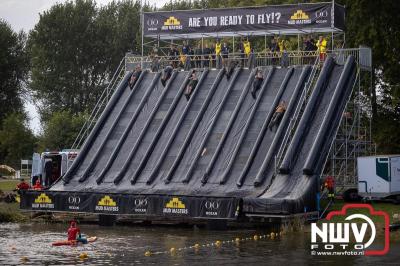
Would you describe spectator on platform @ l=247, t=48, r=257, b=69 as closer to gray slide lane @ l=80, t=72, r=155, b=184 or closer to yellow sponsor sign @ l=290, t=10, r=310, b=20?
yellow sponsor sign @ l=290, t=10, r=310, b=20

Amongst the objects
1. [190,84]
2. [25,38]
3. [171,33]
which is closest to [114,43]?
[25,38]

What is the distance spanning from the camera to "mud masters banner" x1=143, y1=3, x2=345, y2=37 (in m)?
56.4

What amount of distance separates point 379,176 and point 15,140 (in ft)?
185

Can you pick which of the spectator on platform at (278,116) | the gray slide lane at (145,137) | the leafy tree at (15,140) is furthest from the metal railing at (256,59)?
the leafy tree at (15,140)

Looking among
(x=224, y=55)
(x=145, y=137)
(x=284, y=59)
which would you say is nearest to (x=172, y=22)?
(x=224, y=55)

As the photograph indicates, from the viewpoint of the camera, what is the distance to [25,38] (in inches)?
4535

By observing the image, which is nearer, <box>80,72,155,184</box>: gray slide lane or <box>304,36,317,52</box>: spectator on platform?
<box>80,72,155,184</box>: gray slide lane

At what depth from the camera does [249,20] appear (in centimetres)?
5925

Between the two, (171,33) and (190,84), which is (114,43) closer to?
(171,33)

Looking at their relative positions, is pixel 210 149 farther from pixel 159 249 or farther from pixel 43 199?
pixel 159 249

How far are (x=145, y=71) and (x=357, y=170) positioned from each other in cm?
1727

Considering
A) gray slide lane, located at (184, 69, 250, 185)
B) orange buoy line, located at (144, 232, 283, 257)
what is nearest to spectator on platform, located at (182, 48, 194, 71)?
gray slide lane, located at (184, 69, 250, 185)
